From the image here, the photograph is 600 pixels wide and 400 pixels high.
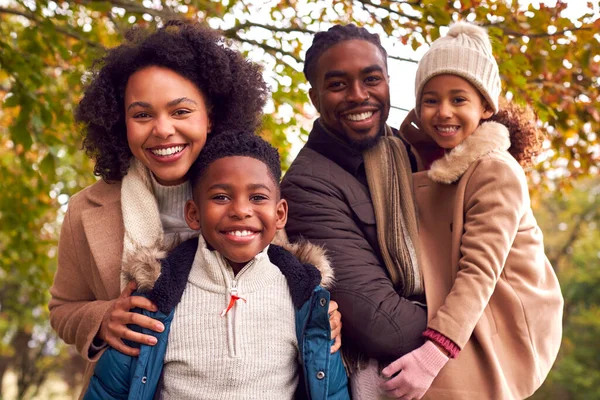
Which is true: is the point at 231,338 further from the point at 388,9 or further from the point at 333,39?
the point at 388,9

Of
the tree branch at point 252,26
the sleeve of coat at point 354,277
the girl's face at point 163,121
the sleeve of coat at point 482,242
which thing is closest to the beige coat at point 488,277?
the sleeve of coat at point 482,242

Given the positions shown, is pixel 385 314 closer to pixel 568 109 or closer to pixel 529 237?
pixel 529 237

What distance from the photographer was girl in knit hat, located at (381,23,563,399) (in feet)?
8.76

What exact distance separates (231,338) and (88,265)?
826mm

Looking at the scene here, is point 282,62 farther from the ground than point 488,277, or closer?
farther from the ground

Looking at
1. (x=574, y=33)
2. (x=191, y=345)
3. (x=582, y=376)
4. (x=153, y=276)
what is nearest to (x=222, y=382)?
(x=191, y=345)

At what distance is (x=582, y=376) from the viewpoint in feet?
71.8

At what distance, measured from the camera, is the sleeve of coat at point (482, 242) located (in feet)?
8.70

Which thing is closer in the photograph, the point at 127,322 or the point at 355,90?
the point at 127,322

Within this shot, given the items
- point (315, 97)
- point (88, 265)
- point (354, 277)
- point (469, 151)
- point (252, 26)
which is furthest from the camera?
point (252, 26)

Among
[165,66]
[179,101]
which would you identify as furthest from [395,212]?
[165,66]

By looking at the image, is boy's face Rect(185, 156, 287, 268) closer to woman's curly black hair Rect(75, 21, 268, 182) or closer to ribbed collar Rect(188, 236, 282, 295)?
ribbed collar Rect(188, 236, 282, 295)

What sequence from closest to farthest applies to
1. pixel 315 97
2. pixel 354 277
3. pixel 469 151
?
pixel 354 277, pixel 469 151, pixel 315 97

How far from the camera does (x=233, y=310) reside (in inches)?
103
